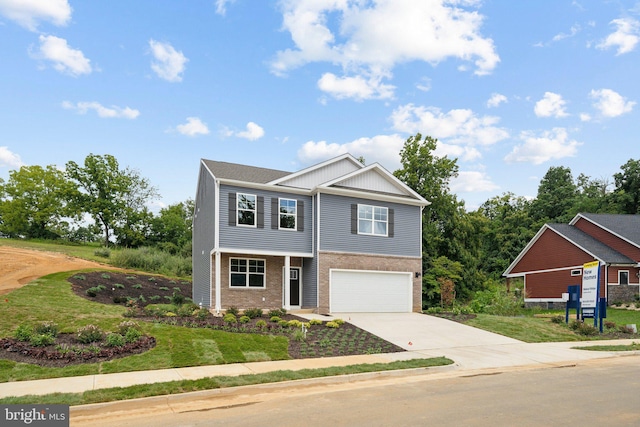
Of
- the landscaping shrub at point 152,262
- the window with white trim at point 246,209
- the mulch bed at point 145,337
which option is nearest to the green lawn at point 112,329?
the mulch bed at point 145,337

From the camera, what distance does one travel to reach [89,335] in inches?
485

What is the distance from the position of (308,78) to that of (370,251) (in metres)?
8.79

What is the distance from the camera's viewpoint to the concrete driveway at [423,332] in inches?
619

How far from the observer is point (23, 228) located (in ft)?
176

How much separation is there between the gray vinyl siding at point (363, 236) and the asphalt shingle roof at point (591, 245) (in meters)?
14.9

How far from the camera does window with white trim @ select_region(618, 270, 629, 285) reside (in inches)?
1251

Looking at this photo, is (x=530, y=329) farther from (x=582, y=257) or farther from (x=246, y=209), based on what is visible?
(x=582, y=257)

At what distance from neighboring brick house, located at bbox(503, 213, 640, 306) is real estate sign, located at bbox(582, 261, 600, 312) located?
1298cm

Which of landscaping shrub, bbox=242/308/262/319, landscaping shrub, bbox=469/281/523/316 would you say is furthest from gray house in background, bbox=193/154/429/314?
landscaping shrub, bbox=469/281/523/316

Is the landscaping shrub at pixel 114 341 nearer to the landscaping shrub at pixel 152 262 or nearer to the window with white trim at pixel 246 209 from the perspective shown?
the window with white trim at pixel 246 209

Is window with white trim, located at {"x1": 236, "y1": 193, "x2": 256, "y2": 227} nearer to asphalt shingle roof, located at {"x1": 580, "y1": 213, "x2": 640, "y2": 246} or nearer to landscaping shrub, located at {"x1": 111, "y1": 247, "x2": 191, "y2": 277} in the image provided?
landscaping shrub, located at {"x1": 111, "y1": 247, "x2": 191, "y2": 277}

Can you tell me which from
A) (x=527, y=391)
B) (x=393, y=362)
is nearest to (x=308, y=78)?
(x=393, y=362)

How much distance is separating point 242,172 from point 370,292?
8185 mm

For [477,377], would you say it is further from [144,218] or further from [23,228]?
[23,228]
